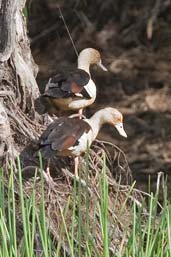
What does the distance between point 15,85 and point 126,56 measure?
127 inches

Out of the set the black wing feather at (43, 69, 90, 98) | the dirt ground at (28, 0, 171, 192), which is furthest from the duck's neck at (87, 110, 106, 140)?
the dirt ground at (28, 0, 171, 192)

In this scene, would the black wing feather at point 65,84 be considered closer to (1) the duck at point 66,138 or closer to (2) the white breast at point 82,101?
(2) the white breast at point 82,101

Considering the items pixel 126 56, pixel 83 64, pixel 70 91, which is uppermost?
pixel 70 91

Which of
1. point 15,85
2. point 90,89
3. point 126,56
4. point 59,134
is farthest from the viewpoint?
point 126,56

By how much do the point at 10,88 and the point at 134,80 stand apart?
2935mm

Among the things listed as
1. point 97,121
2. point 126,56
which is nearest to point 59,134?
point 97,121

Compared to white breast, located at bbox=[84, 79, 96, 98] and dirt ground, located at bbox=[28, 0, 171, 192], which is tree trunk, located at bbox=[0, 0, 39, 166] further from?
dirt ground, located at bbox=[28, 0, 171, 192]

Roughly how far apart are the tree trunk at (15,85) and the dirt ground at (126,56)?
6.20 ft

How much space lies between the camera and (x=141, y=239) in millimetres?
3326

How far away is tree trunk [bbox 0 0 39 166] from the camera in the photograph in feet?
16.1

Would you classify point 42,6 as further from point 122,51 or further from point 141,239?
point 141,239

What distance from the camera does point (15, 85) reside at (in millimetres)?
5172

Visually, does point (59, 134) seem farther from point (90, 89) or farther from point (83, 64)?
point (83, 64)

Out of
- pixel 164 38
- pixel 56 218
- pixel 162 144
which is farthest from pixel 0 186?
pixel 164 38
